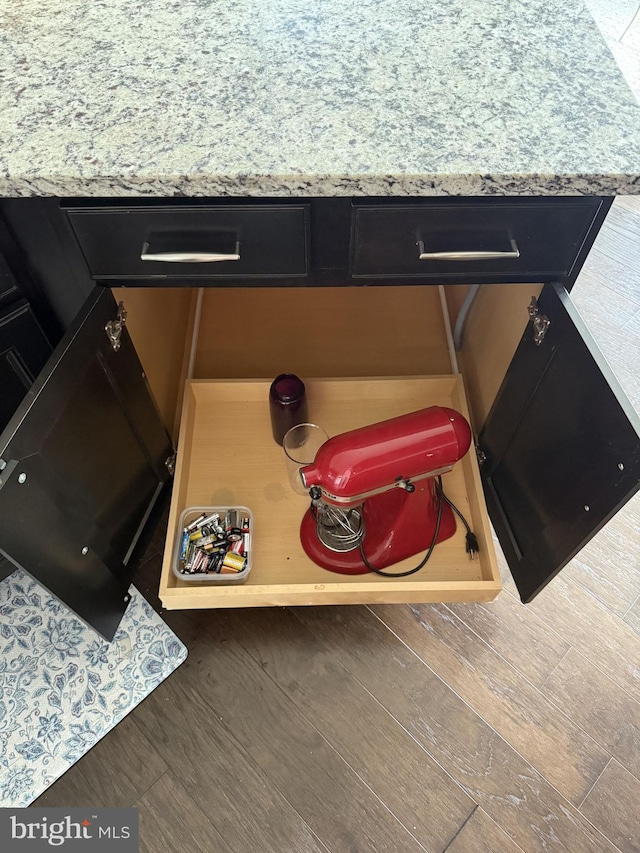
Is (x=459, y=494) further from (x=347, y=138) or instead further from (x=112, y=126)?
(x=112, y=126)

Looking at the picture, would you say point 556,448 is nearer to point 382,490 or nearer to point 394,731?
point 382,490

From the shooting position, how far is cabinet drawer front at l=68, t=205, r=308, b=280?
0.78 metres

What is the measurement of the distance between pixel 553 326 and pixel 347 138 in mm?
396

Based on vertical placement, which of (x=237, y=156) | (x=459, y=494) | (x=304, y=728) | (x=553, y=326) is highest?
(x=237, y=156)

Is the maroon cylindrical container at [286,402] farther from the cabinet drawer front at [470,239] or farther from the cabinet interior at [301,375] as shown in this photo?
the cabinet drawer front at [470,239]

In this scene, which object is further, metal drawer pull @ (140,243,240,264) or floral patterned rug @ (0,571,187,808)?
floral patterned rug @ (0,571,187,808)

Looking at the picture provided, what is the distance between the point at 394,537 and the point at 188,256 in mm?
581

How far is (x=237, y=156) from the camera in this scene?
0.70 metres

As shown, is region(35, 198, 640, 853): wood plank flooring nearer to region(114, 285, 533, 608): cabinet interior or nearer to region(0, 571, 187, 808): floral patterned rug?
region(0, 571, 187, 808): floral patterned rug

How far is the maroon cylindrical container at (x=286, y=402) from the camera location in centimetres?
114

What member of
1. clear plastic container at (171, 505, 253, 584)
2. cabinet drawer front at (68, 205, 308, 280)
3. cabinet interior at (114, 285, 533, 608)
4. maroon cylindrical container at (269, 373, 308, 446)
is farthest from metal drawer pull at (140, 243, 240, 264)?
clear plastic container at (171, 505, 253, 584)

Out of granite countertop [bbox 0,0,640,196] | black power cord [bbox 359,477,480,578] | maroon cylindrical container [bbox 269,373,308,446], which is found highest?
granite countertop [bbox 0,0,640,196]

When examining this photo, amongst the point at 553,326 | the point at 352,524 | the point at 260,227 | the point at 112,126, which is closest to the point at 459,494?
the point at 352,524

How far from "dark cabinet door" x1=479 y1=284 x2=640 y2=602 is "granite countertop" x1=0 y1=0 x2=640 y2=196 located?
0.22 m
